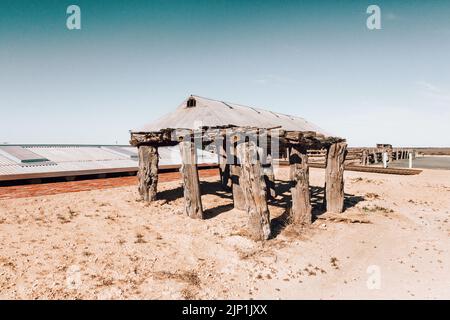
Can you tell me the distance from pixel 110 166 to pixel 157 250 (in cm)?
1354

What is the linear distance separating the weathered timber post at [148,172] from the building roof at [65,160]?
5.25m

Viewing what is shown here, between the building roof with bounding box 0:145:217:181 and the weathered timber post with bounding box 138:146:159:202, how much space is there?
525 centimetres

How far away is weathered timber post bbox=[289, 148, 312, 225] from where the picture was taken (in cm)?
862

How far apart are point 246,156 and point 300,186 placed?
2.51 m

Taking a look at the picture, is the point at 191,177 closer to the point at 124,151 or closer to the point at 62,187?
the point at 62,187

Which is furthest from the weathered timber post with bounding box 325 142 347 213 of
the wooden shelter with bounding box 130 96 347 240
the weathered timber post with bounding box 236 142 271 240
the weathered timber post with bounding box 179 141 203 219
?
the weathered timber post with bounding box 179 141 203 219

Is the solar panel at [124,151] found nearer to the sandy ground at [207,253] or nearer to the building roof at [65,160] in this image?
the building roof at [65,160]

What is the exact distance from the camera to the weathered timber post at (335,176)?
978cm

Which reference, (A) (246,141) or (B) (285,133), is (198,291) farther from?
(B) (285,133)

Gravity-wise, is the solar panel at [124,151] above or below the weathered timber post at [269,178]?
above

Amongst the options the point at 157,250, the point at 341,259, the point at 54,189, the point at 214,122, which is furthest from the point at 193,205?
the point at 54,189

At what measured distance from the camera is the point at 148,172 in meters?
10.7

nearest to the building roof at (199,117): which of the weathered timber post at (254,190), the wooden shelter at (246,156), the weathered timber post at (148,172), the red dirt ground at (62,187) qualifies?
the wooden shelter at (246,156)

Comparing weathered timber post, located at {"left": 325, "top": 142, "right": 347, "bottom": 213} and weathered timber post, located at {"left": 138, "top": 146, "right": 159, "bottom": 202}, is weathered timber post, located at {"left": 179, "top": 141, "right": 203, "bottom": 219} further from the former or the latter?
weathered timber post, located at {"left": 325, "top": 142, "right": 347, "bottom": 213}
